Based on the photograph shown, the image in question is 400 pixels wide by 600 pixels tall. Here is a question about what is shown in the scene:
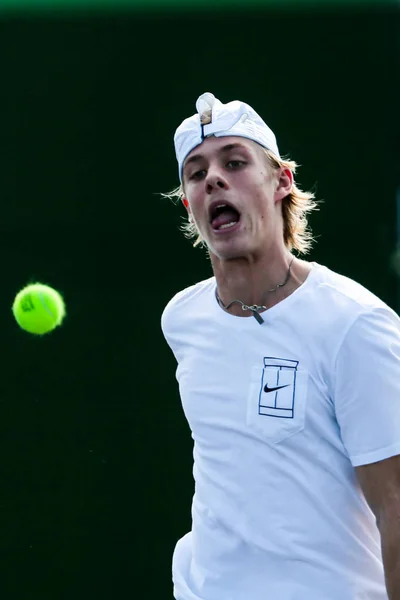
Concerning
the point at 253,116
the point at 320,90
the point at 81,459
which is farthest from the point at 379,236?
A: the point at 81,459

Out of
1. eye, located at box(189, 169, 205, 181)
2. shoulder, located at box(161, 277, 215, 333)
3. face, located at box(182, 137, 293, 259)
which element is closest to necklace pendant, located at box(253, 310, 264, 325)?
face, located at box(182, 137, 293, 259)

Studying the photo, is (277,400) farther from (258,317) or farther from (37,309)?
(37,309)

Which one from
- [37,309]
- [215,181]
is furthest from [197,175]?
[37,309]

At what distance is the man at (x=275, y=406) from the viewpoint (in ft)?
5.93

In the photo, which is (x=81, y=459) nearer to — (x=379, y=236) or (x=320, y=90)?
(x=379, y=236)

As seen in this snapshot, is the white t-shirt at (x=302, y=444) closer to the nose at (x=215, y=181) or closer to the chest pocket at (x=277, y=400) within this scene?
the chest pocket at (x=277, y=400)

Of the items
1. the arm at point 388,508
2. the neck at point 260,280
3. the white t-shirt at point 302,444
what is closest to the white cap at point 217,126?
the neck at point 260,280

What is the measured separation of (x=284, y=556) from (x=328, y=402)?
35 cm

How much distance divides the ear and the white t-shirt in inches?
11.2

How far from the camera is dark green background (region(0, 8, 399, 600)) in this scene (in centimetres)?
323

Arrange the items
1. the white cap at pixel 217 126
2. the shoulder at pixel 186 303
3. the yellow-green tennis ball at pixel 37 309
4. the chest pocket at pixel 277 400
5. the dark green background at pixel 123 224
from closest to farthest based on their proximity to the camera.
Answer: the chest pocket at pixel 277 400, the white cap at pixel 217 126, the shoulder at pixel 186 303, the yellow-green tennis ball at pixel 37 309, the dark green background at pixel 123 224

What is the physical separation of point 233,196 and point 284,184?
0.73ft

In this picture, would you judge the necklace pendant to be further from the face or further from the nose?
the nose

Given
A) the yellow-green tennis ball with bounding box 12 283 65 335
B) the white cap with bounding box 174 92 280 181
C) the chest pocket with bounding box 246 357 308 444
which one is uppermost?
the white cap with bounding box 174 92 280 181
